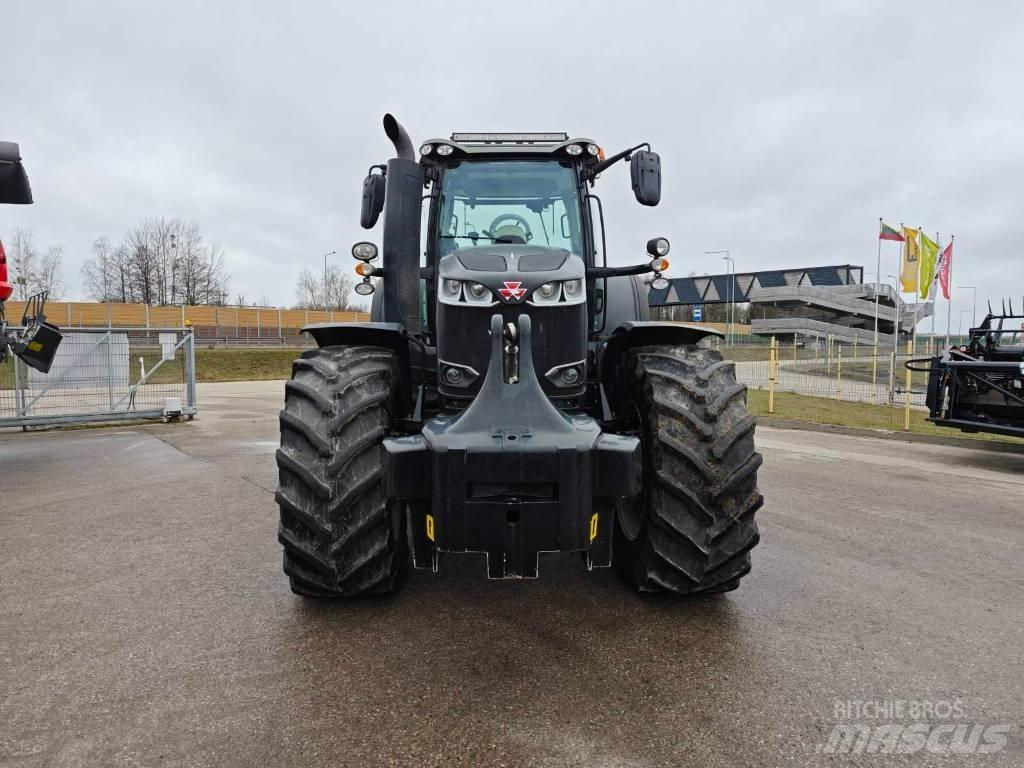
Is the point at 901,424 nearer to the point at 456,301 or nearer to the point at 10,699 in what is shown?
the point at 456,301

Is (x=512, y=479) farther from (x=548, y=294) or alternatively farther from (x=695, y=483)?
(x=548, y=294)

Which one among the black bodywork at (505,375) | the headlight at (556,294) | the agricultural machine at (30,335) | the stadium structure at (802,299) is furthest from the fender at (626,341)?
the stadium structure at (802,299)

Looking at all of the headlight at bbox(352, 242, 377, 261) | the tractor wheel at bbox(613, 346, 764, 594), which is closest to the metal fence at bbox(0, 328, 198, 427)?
the headlight at bbox(352, 242, 377, 261)

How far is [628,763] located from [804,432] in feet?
35.1

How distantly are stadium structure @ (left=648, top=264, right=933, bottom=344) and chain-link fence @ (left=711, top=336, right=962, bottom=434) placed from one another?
29000 mm

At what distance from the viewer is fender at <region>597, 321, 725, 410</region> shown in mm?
3381

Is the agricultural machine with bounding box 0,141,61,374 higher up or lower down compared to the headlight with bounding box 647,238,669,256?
lower down

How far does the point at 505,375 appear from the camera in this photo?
3.02 m

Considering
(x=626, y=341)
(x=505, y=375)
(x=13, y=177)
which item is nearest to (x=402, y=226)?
(x=505, y=375)

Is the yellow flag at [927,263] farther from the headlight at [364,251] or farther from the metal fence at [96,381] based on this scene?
the headlight at [364,251]

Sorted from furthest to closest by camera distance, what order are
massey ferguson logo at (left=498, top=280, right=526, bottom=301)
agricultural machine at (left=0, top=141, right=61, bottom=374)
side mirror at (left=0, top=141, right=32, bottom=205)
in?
1. agricultural machine at (left=0, top=141, right=61, bottom=374)
2. side mirror at (left=0, top=141, right=32, bottom=205)
3. massey ferguson logo at (left=498, top=280, right=526, bottom=301)

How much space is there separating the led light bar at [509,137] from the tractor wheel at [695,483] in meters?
1.88

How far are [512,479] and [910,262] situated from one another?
22.2 m

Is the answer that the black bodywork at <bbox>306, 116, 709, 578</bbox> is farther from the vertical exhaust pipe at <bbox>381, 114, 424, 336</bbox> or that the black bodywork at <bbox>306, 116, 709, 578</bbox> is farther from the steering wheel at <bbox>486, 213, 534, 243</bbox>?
the steering wheel at <bbox>486, 213, 534, 243</bbox>
